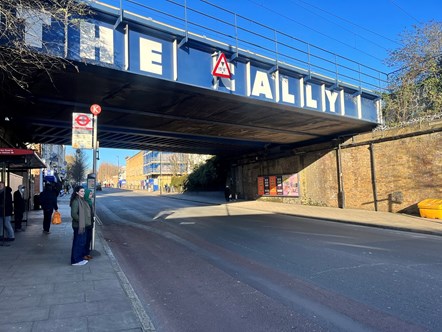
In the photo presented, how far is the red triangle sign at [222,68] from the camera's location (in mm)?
12156

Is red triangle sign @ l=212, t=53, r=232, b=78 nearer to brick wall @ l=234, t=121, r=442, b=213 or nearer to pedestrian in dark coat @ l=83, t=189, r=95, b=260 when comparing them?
pedestrian in dark coat @ l=83, t=189, r=95, b=260

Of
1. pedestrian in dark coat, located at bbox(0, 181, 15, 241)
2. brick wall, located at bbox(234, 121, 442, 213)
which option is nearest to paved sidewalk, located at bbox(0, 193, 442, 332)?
pedestrian in dark coat, located at bbox(0, 181, 15, 241)

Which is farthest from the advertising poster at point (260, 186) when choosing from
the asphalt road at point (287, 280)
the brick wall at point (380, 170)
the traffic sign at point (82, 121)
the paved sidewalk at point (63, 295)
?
the traffic sign at point (82, 121)

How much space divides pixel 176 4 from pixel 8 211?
7.90 m

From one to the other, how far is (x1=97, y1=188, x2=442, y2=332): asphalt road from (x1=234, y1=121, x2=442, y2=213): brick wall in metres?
6.39

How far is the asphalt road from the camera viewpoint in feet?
14.2

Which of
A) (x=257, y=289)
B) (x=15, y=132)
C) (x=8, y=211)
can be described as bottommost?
(x=257, y=289)

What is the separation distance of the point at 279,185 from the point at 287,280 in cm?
2158

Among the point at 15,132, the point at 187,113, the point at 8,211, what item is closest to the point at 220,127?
the point at 187,113

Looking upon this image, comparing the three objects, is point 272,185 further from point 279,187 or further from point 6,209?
point 6,209

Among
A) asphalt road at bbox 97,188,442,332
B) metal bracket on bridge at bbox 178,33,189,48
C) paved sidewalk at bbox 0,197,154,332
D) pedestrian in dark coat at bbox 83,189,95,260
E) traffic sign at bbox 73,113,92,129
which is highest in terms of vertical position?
metal bracket on bridge at bbox 178,33,189,48

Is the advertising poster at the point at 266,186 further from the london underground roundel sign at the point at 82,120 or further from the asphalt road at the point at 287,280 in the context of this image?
the london underground roundel sign at the point at 82,120

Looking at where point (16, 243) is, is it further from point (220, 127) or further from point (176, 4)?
point (220, 127)

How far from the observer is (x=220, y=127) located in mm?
19500
